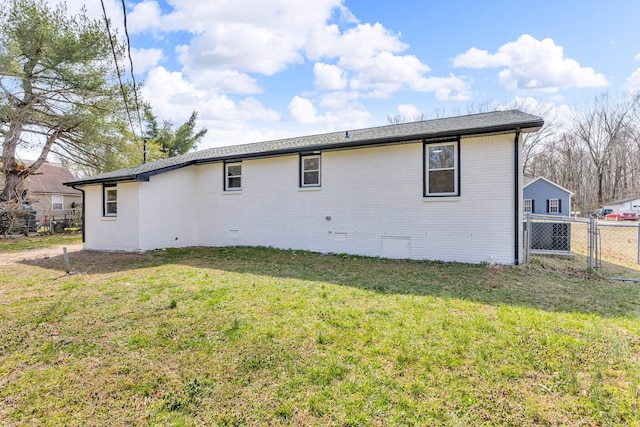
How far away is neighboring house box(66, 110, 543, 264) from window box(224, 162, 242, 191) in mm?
38

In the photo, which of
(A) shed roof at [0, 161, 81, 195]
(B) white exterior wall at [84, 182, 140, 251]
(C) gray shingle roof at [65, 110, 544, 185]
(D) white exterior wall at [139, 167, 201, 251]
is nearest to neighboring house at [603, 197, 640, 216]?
(C) gray shingle roof at [65, 110, 544, 185]

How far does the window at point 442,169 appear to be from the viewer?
8.22m

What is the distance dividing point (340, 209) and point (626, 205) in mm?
45072

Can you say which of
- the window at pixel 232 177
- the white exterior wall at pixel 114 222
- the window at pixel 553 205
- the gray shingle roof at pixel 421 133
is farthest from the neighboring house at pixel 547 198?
the white exterior wall at pixel 114 222

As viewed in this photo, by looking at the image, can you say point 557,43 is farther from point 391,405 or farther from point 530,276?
point 391,405

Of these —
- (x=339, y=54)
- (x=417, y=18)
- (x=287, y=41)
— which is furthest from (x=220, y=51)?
(x=417, y=18)

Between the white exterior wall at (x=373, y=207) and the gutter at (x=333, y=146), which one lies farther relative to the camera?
the white exterior wall at (x=373, y=207)

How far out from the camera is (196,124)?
27.7m

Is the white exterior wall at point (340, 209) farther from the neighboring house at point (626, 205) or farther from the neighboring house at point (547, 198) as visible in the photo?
the neighboring house at point (626, 205)

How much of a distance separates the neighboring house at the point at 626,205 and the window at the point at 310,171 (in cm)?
4234

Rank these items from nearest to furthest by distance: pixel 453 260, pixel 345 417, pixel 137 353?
pixel 345 417, pixel 137 353, pixel 453 260

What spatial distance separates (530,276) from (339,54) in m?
11.0

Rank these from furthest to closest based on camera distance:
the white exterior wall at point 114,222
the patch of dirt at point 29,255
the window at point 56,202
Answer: the window at point 56,202 < the white exterior wall at point 114,222 < the patch of dirt at point 29,255

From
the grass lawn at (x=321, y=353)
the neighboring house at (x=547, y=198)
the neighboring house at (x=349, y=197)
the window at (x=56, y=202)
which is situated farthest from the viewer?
the neighboring house at (x=547, y=198)
